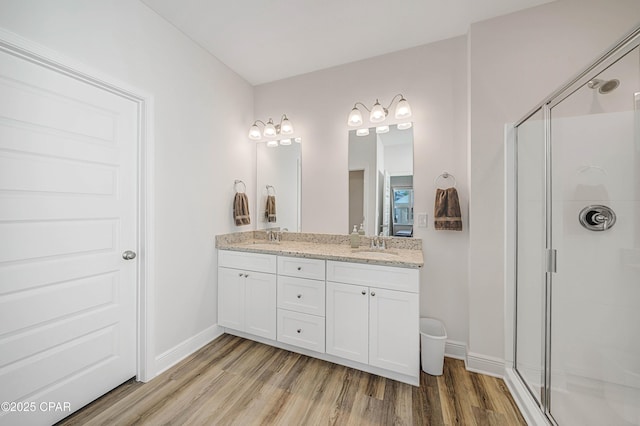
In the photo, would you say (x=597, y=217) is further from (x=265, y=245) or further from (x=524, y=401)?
(x=265, y=245)

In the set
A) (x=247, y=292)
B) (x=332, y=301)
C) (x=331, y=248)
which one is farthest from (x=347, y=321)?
(x=247, y=292)

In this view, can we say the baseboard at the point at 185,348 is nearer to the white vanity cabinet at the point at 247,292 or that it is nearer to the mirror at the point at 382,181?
the white vanity cabinet at the point at 247,292

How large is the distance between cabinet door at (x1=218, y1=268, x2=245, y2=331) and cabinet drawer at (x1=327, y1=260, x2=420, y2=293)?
0.90 meters

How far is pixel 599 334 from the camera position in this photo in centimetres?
132

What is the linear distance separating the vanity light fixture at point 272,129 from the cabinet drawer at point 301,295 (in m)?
1.52

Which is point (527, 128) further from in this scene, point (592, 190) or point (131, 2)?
point (131, 2)

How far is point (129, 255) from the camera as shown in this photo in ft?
5.65

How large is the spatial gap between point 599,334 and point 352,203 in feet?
5.82

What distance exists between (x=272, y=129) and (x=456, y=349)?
105 inches

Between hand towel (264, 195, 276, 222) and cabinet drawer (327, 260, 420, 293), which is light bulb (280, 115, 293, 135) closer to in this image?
hand towel (264, 195, 276, 222)

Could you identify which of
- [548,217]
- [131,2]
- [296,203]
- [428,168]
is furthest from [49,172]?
[548,217]

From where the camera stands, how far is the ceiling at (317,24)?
1.77 meters

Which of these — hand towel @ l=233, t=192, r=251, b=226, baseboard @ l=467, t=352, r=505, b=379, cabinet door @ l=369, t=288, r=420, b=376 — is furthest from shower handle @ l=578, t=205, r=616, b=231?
hand towel @ l=233, t=192, r=251, b=226

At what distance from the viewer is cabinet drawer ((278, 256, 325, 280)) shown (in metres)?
1.98
